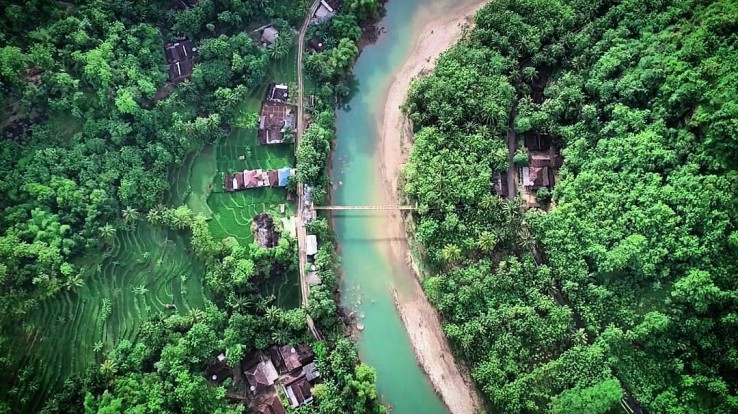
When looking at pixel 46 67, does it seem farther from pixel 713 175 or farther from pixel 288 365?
pixel 713 175

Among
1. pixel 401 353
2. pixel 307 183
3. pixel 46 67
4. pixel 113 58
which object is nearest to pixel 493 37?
pixel 307 183

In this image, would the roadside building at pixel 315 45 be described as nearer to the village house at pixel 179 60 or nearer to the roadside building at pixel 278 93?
the roadside building at pixel 278 93

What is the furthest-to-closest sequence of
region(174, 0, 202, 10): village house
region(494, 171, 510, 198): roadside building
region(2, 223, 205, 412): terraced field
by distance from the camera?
region(174, 0, 202, 10): village house < region(494, 171, 510, 198): roadside building < region(2, 223, 205, 412): terraced field

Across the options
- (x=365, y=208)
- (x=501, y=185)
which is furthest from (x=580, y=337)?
(x=365, y=208)

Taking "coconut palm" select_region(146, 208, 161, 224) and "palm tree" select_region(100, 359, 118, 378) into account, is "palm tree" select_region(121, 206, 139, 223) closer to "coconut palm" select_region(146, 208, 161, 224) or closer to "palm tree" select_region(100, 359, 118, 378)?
"coconut palm" select_region(146, 208, 161, 224)

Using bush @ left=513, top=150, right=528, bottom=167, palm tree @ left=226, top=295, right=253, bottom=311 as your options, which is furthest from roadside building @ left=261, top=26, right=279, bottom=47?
bush @ left=513, top=150, right=528, bottom=167

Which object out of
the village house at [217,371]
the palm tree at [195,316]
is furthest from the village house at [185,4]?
the village house at [217,371]
